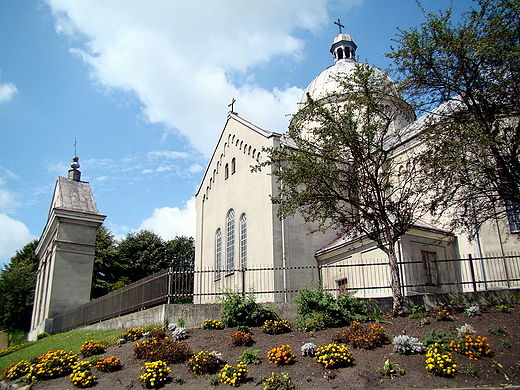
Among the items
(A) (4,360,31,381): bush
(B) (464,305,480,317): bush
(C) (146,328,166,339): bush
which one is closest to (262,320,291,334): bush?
(C) (146,328,166,339): bush

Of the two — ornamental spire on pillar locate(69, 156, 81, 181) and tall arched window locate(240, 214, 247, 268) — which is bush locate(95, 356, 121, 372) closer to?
tall arched window locate(240, 214, 247, 268)

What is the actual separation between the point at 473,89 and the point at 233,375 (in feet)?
37.3

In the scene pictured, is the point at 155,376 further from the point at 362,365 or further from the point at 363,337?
the point at 363,337

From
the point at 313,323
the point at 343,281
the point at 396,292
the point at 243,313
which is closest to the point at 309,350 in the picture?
the point at 313,323

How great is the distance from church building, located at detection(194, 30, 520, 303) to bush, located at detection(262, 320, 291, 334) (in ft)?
6.89

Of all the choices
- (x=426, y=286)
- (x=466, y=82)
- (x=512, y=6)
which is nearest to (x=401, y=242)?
(x=426, y=286)

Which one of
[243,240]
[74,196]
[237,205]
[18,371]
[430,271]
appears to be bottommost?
[18,371]

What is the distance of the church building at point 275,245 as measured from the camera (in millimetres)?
19141

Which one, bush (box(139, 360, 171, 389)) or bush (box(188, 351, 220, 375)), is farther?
bush (box(188, 351, 220, 375))

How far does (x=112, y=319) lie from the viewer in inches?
752

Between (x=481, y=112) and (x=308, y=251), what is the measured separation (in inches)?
467

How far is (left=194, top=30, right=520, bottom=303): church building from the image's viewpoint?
19.1 meters

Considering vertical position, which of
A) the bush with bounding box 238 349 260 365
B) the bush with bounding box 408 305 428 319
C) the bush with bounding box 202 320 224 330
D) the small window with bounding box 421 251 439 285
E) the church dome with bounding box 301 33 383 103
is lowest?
the bush with bounding box 238 349 260 365

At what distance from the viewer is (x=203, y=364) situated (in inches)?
418
